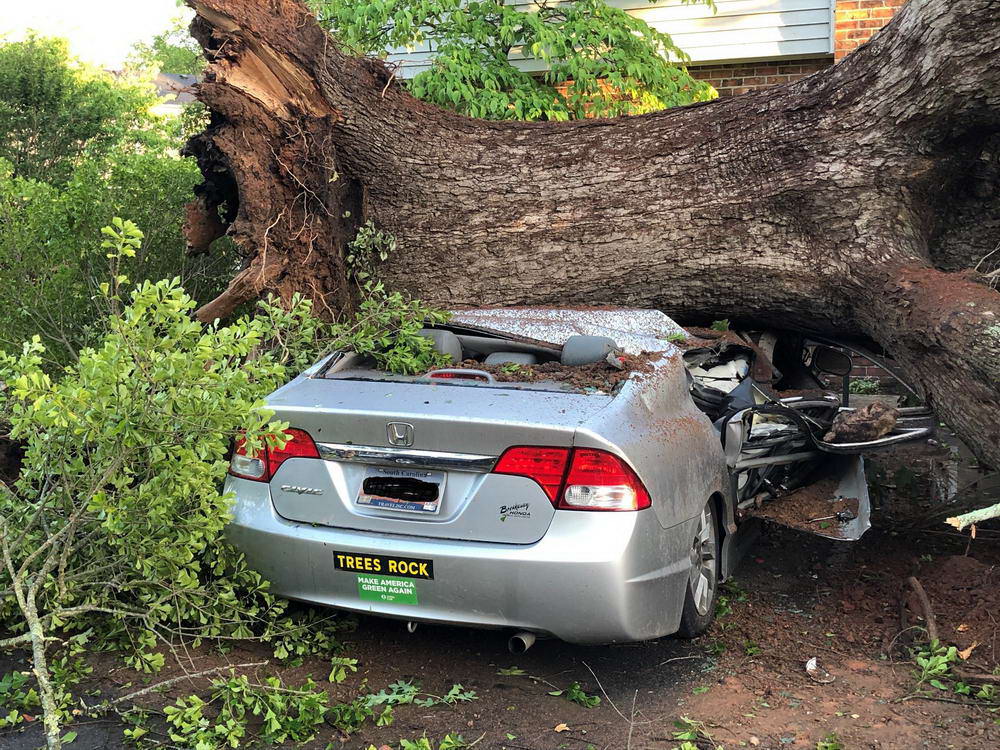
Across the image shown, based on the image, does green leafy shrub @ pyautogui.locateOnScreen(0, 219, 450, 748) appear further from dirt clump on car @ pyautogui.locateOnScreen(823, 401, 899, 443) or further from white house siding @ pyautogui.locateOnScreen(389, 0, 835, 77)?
white house siding @ pyautogui.locateOnScreen(389, 0, 835, 77)

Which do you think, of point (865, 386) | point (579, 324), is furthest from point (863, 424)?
point (865, 386)

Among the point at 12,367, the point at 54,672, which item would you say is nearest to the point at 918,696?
the point at 54,672

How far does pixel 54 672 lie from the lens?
12.7 feet

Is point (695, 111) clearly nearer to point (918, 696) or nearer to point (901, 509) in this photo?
point (901, 509)

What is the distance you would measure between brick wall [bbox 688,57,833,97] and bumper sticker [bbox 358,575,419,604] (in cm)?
945

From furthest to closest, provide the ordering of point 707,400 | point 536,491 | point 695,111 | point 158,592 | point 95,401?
point 695,111 → point 707,400 → point 158,592 → point 536,491 → point 95,401

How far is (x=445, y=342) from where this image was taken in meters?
5.16

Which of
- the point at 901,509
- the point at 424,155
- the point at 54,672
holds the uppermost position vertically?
the point at 424,155

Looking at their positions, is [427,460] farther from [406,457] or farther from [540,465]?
[540,465]

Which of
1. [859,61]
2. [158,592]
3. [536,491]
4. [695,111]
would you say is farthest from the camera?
[695,111]

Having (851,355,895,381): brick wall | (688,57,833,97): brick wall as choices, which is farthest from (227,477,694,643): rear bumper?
(688,57,833,97): brick wall

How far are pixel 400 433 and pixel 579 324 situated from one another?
166cm

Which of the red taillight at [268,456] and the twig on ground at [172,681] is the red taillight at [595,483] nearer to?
the red taillight at [268,456]

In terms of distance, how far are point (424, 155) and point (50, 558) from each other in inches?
154
